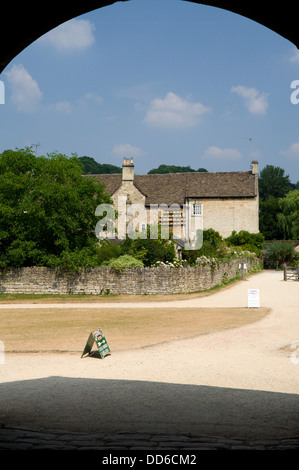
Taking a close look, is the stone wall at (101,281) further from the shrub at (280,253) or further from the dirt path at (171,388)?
the shrub at (280,253)

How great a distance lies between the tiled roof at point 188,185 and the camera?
54688mm

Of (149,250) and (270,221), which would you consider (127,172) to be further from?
(270,221)

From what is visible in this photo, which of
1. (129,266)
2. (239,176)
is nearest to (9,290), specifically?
(129,266)

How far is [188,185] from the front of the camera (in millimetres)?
56719

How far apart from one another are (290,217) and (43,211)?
Result: 54269 millimetres

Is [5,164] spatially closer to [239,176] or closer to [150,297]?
[150,297]

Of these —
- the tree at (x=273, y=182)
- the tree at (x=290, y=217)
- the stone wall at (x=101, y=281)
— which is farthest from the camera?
the tree at (x=273, y=182)

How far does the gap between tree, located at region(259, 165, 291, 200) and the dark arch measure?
381 feet

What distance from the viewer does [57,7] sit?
4195 millimetres

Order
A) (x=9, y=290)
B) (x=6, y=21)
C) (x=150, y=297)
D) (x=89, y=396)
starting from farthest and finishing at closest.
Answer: (x=9, y=290) < (x=150, y=297) < (x=89, y=396) < (x=6, y=21)

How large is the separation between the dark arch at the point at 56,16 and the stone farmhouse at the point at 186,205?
4796cm

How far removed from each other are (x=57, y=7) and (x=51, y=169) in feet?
82.0

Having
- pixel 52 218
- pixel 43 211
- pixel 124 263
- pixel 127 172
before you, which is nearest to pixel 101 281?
pixel 124 263

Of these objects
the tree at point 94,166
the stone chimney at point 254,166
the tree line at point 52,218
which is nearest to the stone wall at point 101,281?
the tree line at point 52,218
